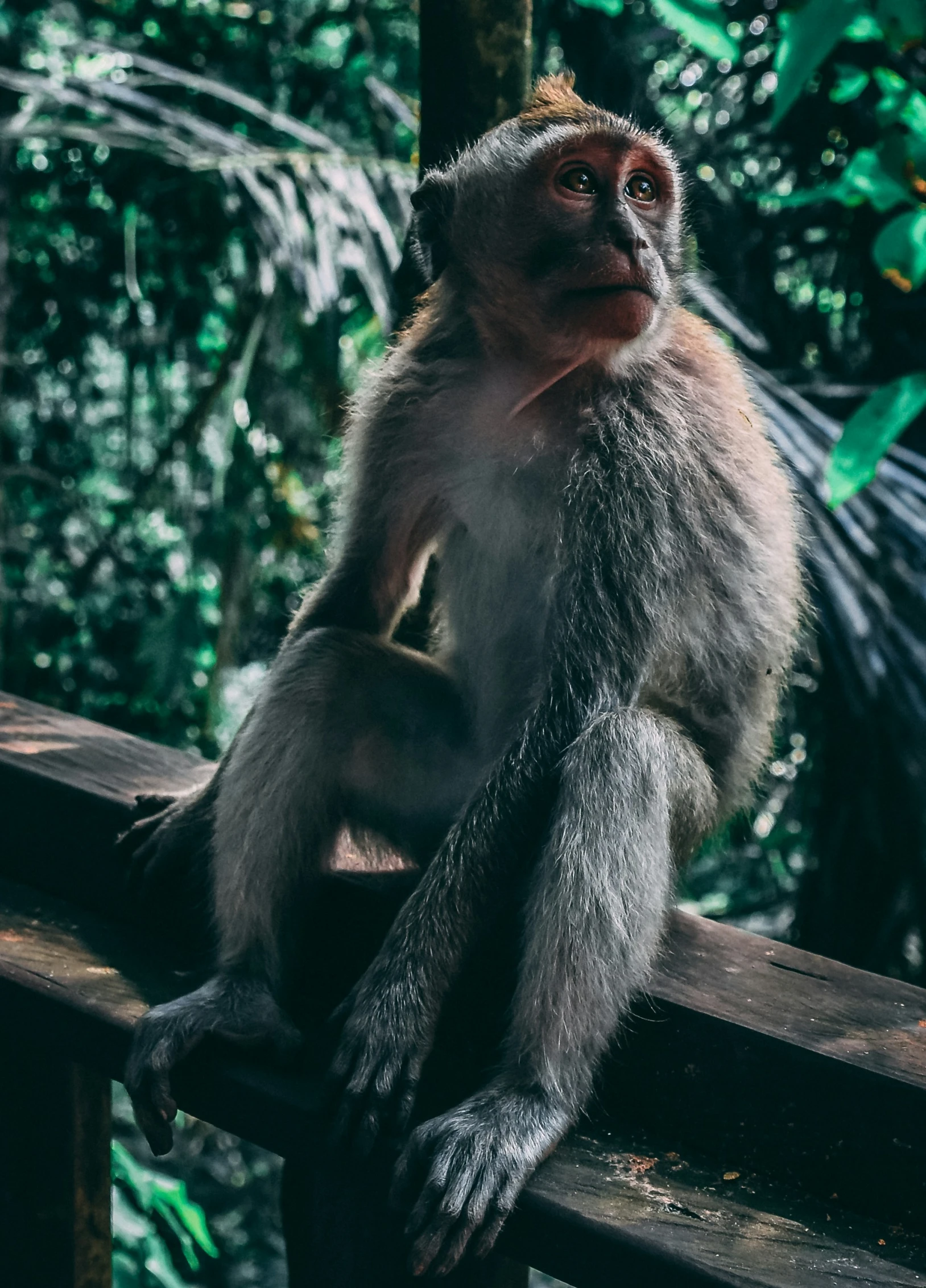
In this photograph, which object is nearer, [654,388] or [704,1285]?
[704,1285]

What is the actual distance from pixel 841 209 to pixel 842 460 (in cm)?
236

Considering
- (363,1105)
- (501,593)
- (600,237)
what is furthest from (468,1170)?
(600,237)

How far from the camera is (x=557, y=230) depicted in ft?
7.16

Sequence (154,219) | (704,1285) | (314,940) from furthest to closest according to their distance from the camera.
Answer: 1. (154,219)
2. (314,940)
3. (704,1285)

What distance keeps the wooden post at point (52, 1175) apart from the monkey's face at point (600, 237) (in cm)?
150

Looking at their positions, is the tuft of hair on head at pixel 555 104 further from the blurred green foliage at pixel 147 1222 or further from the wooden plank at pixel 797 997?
the blurred green foliage at pixel 147 1222

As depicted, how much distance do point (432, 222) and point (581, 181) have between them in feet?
0.92

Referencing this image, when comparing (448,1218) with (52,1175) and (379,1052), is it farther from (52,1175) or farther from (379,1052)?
(52,1175)

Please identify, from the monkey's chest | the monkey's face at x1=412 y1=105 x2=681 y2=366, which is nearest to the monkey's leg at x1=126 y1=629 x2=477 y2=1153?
the monkey's chest

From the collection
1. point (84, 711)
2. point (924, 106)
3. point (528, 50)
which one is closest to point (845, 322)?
point (528, 50)

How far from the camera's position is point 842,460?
1590mm

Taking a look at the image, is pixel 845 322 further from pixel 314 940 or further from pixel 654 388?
pixel 314 940

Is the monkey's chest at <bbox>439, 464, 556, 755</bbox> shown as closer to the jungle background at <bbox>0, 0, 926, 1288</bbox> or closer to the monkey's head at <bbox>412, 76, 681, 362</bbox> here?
the monkey's head at <bbox>412, 76, 681, 362</bbox>

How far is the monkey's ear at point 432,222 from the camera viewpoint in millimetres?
2254
